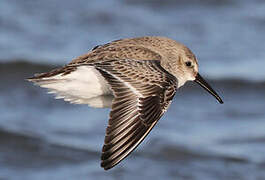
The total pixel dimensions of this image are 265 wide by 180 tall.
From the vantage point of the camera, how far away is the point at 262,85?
955 centimetres

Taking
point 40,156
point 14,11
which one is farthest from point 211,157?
point 14,11

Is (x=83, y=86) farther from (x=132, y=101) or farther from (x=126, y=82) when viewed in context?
(x=132, y=101)

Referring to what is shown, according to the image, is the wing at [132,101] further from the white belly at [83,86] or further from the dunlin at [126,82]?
the white belly at [83,86]

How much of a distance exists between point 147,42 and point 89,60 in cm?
62

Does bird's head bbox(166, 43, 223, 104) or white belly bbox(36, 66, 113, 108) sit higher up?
bird's head bbox(166, 43, 223, 104)

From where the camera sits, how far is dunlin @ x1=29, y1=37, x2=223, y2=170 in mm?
4797

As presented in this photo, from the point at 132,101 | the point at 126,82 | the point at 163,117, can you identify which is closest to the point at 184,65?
the point at 126,82

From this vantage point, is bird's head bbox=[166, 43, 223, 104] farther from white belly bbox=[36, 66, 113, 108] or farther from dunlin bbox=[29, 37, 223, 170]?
white belly bbox=[36, 66, 113, 108]

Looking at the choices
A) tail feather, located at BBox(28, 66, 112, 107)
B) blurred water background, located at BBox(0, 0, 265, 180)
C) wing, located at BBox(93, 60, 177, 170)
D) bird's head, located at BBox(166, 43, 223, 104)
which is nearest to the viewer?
wing, located at BBox(93, 60, 177, 170)

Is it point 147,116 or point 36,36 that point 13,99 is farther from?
point 147,116

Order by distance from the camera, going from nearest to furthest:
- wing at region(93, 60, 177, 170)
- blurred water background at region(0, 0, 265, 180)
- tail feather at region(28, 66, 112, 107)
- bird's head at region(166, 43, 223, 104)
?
wing at region(93, 60, 177, 170) → tail feather at region(28, 66, 112, 107) → bird's head at region(166, 43, 223, 104) → blurred water background at region(0, 0, 265, 180)

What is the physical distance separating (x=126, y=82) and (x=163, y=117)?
12.4 feet

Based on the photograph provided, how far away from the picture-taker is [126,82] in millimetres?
5059

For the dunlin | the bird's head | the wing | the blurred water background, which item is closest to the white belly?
the dunlin
